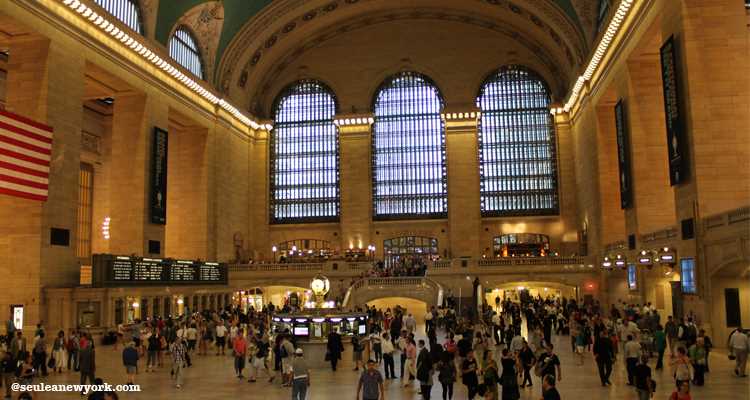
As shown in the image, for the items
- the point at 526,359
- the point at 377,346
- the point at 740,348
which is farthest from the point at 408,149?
the point at 526,359

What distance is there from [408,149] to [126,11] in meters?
21.3

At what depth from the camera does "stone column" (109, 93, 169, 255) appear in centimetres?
2953

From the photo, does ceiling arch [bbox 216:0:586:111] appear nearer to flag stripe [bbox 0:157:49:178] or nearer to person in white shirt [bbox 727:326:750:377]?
flag stripe [bbox 0:157:49:178]

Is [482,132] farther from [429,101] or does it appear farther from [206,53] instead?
[206,53]

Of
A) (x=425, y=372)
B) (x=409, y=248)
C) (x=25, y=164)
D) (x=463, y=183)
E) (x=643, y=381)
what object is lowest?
(x=425, y=372)

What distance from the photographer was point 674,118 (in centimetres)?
2086

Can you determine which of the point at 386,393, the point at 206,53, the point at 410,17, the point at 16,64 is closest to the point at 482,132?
the point at 410,17

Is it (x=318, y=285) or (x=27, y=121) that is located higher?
(x=27, y=121)

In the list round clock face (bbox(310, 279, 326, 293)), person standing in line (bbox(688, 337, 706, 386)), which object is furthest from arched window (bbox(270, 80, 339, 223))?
person standing in line (bbox(688, 337, 706, 386))

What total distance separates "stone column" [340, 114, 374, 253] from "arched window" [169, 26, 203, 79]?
36.2ft

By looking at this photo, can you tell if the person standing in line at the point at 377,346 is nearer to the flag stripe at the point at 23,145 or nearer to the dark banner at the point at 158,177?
the flag stripe at the point at 23,145

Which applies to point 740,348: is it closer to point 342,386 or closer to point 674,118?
point 342,386

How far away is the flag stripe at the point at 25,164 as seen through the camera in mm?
20612

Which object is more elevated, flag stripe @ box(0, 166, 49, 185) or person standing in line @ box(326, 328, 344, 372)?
flag stripe @ box(0, 166, 49, 185)
